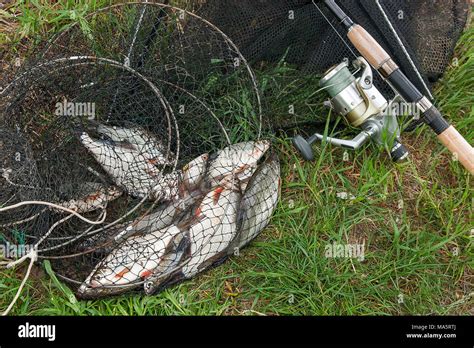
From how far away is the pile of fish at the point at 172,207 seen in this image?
10.8 feet

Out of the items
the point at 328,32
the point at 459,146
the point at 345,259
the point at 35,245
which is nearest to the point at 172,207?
the point at 35,245

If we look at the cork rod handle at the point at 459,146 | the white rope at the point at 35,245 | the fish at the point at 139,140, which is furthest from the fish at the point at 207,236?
the cork rod handle at the point at 459,146

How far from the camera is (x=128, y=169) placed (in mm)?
3436

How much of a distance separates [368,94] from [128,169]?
1.38 m

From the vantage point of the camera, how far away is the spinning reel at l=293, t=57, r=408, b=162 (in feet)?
11.5

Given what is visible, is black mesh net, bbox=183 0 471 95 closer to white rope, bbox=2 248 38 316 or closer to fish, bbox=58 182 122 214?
fish, bbox=58 182 122 214

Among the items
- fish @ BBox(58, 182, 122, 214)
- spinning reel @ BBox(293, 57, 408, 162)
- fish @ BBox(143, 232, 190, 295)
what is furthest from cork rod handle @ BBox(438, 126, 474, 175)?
fish @ BBox(58, 182, 122, 214)

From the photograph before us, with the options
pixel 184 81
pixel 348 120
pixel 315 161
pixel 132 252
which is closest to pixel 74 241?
pixel 132 252

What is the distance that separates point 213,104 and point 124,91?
1.74 ft

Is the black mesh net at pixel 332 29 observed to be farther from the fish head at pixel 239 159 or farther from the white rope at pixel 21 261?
the white rope at pixel 21 261

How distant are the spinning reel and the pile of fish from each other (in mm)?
390

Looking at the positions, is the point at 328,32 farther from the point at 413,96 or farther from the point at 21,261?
the point at 21,261
